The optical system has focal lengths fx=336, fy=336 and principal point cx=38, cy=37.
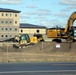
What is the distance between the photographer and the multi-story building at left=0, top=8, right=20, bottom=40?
13625cm

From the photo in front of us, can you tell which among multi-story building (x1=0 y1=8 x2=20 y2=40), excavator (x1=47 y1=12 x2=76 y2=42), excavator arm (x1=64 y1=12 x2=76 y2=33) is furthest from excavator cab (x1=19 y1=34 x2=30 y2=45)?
A: multi-story building (x1=0 y1=8 x2=20 y2=40)

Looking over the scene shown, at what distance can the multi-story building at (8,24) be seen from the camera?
13625 centimetres

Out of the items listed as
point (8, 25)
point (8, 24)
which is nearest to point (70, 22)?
point (8, 25)

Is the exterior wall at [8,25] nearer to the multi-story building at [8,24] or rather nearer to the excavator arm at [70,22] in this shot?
the multi-story building at [8,24]

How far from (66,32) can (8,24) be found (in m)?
85.4

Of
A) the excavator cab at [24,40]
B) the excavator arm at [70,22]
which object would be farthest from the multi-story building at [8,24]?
the excavator arm at [70,22]

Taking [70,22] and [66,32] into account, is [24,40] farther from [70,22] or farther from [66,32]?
[70,22]

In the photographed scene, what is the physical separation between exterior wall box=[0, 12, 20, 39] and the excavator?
3295 inches

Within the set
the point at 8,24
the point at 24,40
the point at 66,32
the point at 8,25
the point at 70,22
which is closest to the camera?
the point at 70,22

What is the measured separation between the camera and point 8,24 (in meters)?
136

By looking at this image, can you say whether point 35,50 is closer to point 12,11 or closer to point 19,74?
point 19,74

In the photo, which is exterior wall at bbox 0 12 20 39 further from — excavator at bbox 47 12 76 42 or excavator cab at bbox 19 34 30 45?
excavator at bbox 47 12 76 42

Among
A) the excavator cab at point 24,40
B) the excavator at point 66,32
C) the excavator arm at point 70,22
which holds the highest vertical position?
the excavator arm at point 70,22

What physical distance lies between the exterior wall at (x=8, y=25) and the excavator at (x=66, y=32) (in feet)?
275
